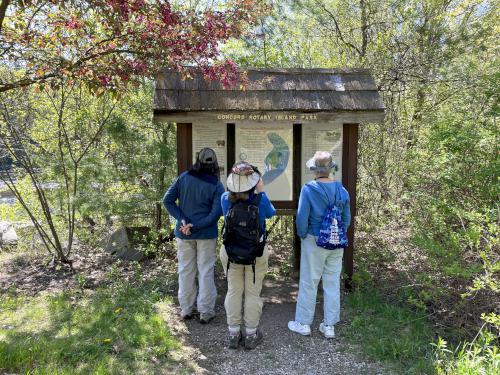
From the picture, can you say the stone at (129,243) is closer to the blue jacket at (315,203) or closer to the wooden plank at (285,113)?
the wooden plank at (285,113)

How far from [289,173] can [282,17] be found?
467 centimetres

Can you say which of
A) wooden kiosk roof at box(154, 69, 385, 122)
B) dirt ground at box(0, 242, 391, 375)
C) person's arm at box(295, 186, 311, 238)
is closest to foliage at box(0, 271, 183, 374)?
dirt ground at box(0, 242, 391, 375)

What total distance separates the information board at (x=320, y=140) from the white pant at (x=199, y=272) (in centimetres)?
166

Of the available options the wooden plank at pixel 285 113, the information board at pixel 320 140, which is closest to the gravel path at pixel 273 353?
the information board at pixel 320 140

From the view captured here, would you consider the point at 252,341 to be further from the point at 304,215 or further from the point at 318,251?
the point at 304,215

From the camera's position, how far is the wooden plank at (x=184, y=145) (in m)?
5.38

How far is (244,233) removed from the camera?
396cm

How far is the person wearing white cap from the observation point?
3.98 m

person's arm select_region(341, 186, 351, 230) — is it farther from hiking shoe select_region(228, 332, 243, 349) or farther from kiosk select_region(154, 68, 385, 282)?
hiking shoe select_region(228, 332, 243, 349)

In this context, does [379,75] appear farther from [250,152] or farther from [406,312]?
[406,312]

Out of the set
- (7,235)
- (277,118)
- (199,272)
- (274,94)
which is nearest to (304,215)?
(199,272)

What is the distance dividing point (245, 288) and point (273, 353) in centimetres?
68

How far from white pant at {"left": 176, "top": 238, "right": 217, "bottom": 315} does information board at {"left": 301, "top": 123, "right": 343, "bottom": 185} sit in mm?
1656

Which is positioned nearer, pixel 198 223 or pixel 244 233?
pixel 244 233
